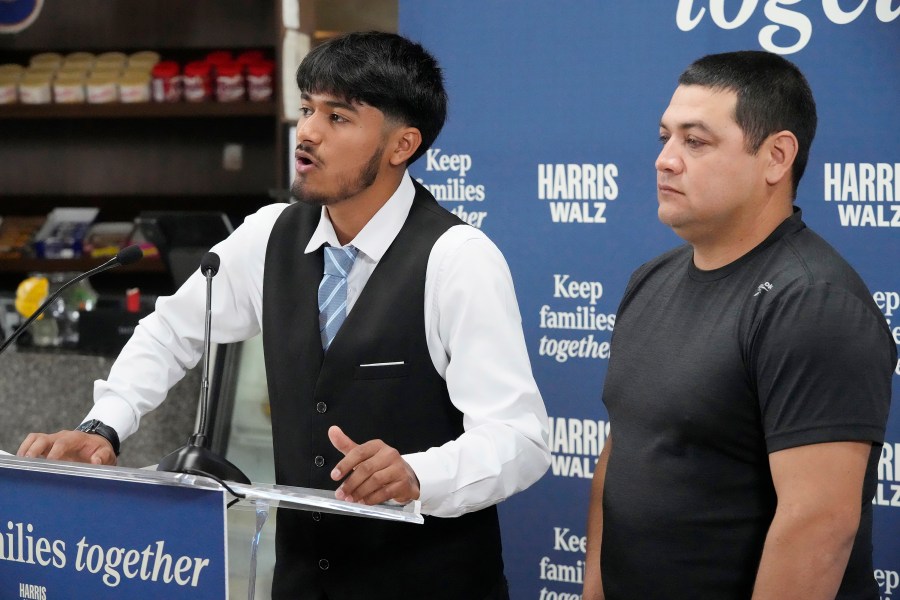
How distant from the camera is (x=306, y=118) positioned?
1666 millimetres

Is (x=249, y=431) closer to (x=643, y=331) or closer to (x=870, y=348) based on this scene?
(x=643, y=331)

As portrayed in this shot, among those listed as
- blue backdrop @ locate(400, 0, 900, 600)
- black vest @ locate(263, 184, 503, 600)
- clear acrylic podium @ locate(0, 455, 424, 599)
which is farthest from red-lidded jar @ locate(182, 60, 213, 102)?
clear acrylic podium @ locate(0, 455, 424, 599)

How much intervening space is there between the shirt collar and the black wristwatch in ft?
1.41

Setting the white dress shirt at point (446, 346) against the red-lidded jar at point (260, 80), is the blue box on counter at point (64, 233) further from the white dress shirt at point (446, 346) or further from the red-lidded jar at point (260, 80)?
the white dress shirt at point (446, 346)

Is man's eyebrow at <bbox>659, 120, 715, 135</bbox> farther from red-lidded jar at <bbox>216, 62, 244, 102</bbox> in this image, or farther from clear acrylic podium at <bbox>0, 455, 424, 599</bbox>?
red-lidded jar at <bbox>216, 62, 244, 102</bbox>

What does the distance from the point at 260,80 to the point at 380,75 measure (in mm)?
3045

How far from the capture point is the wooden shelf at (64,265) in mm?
4711

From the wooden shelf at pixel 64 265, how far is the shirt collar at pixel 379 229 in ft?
10.4

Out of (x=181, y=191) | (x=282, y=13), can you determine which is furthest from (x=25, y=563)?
(x=181, y=191)

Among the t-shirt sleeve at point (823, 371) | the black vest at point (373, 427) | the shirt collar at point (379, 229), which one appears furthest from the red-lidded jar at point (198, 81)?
the t-shirt sleeve at point (823, 371)

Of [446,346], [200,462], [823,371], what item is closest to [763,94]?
[823,371]

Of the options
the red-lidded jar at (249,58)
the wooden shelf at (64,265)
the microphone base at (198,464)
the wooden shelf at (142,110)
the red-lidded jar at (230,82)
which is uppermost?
the red-lidded jar at (249,58)

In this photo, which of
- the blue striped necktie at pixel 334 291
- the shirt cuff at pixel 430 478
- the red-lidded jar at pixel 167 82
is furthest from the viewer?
the red-lidded jar at pixel 167 82

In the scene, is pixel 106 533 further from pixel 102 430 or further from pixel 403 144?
pixel 403 144
